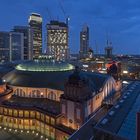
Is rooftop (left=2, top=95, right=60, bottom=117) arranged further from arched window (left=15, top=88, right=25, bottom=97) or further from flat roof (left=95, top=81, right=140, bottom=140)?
flat roof (left=95, top=81, right=140, bottom=140)

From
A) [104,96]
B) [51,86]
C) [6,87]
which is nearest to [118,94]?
[104,96]

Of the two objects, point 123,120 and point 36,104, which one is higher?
point 123,120

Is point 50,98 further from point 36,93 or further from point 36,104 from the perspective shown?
point 36,104

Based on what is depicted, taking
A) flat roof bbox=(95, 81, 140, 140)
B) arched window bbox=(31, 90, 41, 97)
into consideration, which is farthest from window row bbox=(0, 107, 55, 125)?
flat roof bbox=(95, 81, 140, 140)

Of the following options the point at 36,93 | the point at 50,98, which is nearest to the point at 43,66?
the point at 36,93

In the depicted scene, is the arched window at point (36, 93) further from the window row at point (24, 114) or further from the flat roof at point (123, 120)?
the flat roof at point (123, 120)

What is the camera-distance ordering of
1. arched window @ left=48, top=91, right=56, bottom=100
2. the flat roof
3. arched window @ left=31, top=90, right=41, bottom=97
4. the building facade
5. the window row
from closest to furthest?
the flat roof, the building facade, the window row, arched window @ left=48, top=91, right=56, bottom=100, arched window @ left=31, top=90, right=41, bottom=97

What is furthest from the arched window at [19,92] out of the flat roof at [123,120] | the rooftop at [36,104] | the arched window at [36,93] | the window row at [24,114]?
the flat roof at [123,120]

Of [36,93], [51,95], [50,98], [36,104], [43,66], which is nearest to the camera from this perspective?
[36,104]

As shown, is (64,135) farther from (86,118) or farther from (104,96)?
(104,96)
